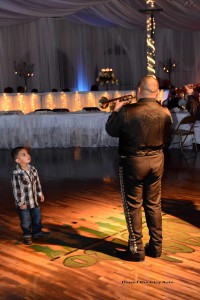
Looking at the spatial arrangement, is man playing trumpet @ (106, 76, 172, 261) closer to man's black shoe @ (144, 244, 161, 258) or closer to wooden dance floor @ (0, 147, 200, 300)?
man's black shoe @ (144, 244, 161, 258)

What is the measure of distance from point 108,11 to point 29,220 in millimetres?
8513

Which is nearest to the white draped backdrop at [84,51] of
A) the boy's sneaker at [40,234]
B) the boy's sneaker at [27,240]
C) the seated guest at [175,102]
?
the seated guest at [175,102]

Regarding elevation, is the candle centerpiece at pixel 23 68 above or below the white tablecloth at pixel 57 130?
above

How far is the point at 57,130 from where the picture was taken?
917cm

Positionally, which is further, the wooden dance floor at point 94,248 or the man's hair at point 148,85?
the man's hair at point 148,85

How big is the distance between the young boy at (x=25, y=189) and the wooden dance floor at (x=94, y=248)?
0.65 feet

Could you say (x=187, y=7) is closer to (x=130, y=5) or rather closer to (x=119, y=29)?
(x=130, y=5)

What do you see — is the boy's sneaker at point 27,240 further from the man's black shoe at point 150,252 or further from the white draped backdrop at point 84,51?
the white draped backdrop at point 84,51

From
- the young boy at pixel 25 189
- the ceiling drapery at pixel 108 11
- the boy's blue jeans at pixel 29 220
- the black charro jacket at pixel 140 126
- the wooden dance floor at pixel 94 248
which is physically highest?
the ceiling drapery at pixel 108 11

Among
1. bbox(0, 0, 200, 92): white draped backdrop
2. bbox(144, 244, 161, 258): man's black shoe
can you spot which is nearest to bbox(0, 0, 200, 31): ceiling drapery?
bbox(0, 0, 200, 92): white draped backdrop

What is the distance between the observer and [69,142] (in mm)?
9250

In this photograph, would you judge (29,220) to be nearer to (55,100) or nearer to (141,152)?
(141,152)

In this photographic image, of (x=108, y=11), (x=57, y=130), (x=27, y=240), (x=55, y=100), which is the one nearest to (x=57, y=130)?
A: (x=57, y=130)

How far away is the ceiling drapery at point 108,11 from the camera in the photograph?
9.05 m
